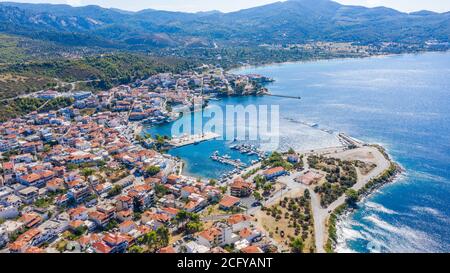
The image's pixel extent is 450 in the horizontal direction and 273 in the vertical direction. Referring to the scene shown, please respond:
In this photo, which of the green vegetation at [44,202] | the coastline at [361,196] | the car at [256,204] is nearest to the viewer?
the coastline at [361,196]

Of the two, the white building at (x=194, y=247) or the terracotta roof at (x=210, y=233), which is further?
the terracotta roof at (x=210, y=233)

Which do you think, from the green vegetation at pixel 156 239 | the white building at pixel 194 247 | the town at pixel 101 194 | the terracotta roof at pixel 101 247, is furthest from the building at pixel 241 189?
the terracotta roof at pixel 101 247

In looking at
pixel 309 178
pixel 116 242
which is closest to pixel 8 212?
pixel 116 242

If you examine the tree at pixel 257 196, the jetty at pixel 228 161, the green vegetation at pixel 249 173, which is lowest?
the tree at pixel 257 196

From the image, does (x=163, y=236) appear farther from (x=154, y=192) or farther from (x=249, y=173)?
(x=249, y=173)

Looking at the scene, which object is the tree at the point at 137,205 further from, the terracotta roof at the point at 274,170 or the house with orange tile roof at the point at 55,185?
the terracotta roof at the point at 274,170

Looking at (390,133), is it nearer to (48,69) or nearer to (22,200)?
(22,200)
